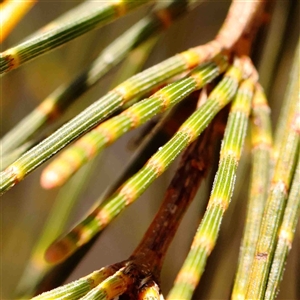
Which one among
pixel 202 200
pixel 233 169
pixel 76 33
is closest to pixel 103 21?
pixel 76 33

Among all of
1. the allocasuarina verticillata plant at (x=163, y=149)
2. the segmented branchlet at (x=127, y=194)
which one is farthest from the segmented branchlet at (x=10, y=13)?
the segmented branchlet at (x=127, y=194)

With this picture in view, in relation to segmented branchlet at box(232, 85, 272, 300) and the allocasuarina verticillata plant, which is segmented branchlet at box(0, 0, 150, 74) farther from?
segmented branchlet at box(232, 85, 272, 300)

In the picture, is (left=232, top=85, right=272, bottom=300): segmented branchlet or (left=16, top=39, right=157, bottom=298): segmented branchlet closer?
(left=232, top=85, right=272, bottom=300): segmented branchlet

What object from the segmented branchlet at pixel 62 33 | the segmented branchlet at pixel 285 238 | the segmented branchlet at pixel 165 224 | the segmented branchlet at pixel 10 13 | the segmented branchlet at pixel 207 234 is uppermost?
the segmented branchlet at pixel 10 13

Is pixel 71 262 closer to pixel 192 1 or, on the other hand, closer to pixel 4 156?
pixel 4 156

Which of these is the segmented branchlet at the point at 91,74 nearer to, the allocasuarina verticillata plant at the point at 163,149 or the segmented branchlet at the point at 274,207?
the allocasuarina verticillata plant at the point at 163,149

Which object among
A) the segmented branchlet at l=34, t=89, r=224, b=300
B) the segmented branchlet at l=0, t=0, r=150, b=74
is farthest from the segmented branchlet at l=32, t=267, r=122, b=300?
the segmented branchlet at l=0, t=0, r=150, b=74

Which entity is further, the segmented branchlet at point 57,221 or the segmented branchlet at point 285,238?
the segmented branchlet at point 57,221
